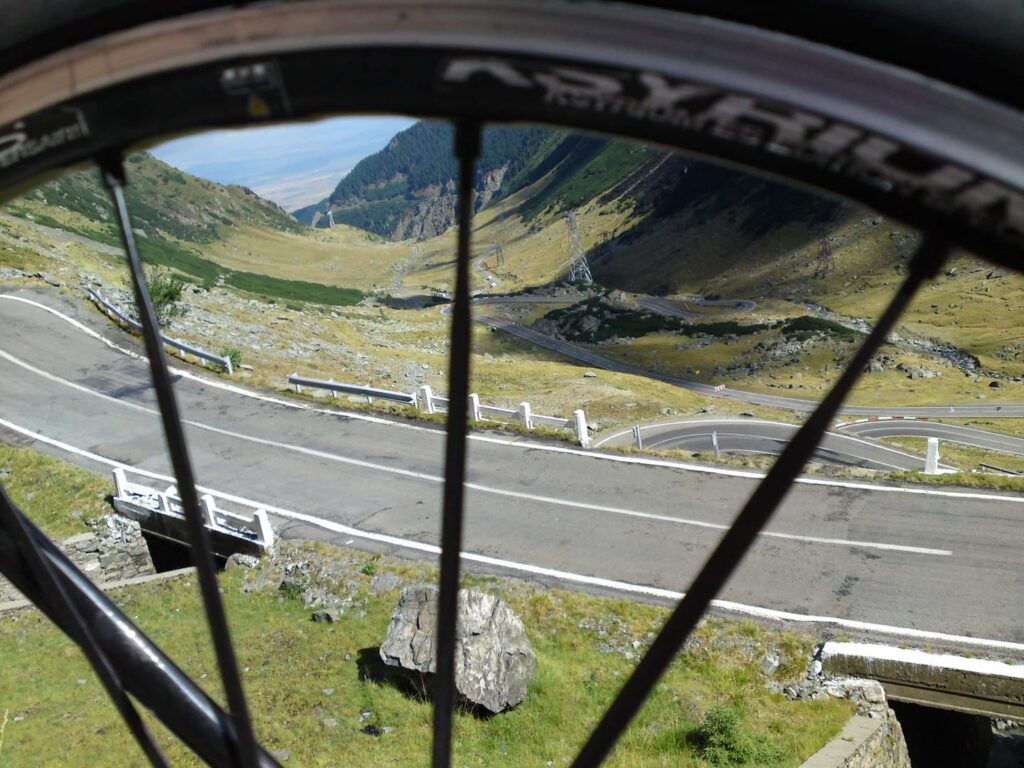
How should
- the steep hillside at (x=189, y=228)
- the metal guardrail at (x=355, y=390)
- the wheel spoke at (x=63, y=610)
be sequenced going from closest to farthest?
the wheel spoke at (x=63, y=610) → the metal guardrail at (x=355, y=390) → the steep hillside at (x=189, y=228)

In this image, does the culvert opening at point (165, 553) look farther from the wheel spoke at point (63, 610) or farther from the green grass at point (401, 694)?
the wheel spoke at point (63, 610)

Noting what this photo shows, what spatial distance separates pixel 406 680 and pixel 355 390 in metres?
14.3

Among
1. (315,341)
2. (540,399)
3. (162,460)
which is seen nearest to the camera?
(162,460)

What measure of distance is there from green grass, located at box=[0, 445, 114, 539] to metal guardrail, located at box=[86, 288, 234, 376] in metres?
5.49

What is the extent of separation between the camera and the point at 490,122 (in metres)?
1.19

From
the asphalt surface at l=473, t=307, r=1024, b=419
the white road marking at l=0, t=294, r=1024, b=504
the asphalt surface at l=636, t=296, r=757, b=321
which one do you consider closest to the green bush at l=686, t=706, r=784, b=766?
the white road marking at l=0, t=294, r=1024, b=504

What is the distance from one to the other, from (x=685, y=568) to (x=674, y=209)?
153348mm

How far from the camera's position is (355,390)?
24312 millimetres

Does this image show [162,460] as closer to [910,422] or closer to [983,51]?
[983,51]

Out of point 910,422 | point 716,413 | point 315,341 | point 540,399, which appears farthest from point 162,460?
point 910,422

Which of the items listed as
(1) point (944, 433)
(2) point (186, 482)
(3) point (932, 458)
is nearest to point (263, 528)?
(3) point (932, 458)

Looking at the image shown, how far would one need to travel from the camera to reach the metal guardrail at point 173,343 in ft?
90.9

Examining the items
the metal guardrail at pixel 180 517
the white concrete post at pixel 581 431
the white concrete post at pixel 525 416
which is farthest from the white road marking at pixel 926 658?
the white concrete post at pixel 525 416

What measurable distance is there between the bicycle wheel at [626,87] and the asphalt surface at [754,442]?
34.4 metres
